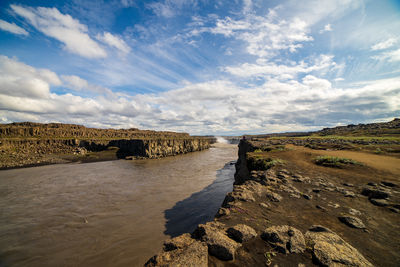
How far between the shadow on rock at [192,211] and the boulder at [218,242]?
22.8 feet

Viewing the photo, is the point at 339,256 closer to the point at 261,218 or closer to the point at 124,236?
the point at 261,218

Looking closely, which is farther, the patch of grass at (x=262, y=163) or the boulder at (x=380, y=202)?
the patch of grass at (x=262, y=163)

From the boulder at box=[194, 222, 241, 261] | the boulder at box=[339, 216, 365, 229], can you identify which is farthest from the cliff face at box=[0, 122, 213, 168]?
the boulder at box=[339, 216, 365, 229]

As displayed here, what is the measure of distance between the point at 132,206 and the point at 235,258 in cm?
1410

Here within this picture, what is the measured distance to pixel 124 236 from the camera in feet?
33.9

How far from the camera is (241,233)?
455cm

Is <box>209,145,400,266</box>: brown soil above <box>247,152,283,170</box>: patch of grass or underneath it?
underneath

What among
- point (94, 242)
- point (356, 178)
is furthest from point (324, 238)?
point (94, 242)

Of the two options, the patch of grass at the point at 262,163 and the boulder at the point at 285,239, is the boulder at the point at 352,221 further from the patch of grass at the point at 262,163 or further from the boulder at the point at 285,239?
the patch of grass at the point at 262,163

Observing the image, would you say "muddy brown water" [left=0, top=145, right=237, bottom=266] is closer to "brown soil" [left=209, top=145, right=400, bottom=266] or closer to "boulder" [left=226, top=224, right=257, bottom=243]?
"boulder" [left=226, top=224, right=257, bottom=243]

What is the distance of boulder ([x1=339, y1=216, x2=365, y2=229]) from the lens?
17.2 feet

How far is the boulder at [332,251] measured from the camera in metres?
3.46

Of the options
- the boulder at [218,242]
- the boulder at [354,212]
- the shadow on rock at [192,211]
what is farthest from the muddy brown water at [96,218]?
the boulder at [354,212]

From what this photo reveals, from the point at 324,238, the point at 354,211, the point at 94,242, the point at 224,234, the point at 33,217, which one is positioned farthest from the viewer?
the point at 33,217
